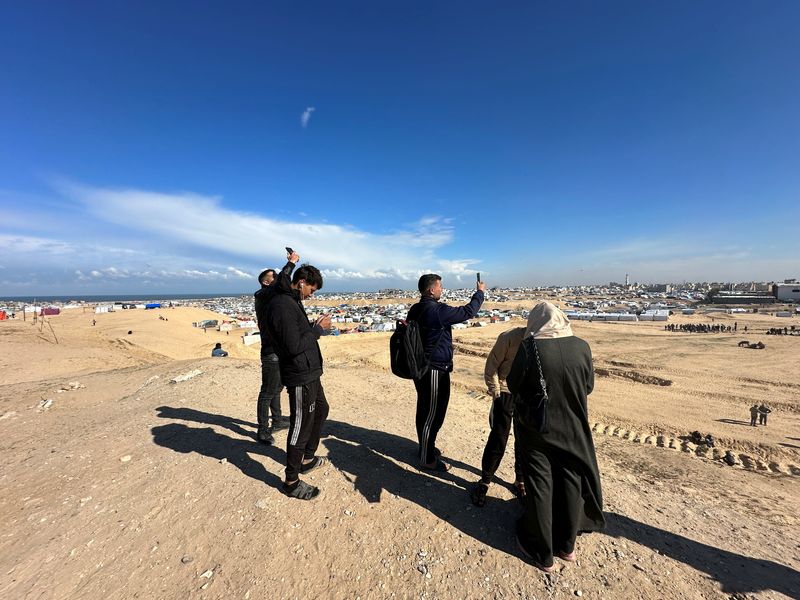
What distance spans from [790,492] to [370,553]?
6.17 m

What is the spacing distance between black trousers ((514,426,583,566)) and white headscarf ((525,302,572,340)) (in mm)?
895

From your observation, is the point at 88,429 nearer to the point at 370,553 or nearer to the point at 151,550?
the point at 151,550

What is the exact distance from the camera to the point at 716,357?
64.8 ft

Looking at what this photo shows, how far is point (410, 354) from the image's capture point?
3.25m

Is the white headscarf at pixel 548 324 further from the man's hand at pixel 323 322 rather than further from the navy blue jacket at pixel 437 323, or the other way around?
the man's hand at pixel 323 322

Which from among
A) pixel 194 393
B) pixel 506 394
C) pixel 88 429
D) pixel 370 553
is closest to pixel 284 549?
pixel 370 553

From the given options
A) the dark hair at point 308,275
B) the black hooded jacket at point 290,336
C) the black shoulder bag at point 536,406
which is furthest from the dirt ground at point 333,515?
the dark hair at point 308,275

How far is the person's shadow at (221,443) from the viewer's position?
12.2 ft

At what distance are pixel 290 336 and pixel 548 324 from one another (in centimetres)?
222

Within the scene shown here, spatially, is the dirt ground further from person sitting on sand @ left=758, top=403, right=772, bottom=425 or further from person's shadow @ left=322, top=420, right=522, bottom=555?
person sitting on sand @ left=758, top=403, right=772, bottom=425

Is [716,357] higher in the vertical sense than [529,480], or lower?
lower

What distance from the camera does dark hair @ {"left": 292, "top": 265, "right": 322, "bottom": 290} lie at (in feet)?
10.7

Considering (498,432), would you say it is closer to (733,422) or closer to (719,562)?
(719,562)

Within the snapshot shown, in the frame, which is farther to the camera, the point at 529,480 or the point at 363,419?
the point at 363,419
